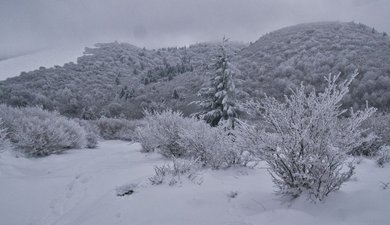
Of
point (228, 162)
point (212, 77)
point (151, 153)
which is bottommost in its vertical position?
point (151, 153)

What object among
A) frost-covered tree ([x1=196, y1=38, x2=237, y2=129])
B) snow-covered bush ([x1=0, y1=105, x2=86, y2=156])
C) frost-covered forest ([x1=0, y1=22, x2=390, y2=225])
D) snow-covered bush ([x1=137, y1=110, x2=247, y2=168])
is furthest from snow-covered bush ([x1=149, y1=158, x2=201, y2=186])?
frost-covered tree ([x1=196, y1=38, x2=237, y2=129])

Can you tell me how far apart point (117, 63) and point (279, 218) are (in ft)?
210

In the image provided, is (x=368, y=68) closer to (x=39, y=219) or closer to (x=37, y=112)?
(x=37, y=112)

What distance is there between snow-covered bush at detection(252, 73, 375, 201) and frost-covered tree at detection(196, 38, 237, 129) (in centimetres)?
1065

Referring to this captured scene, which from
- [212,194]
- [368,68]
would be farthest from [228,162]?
[368,68]

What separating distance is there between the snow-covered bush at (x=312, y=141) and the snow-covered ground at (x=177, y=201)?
27cm

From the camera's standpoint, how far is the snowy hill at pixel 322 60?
25.8 meters

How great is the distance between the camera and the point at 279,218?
3.86 metres

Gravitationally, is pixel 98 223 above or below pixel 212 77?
below

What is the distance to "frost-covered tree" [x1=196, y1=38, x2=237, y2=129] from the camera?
611 inches

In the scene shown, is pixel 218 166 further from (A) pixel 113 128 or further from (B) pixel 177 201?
(A) pixel 113 128

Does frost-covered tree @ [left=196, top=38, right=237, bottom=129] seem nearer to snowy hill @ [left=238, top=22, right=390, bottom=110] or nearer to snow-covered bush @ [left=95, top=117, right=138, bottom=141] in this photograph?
snow-covered bush @ [left=95, top=117, right=138, bottom=141]

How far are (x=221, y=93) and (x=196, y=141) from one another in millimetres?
8521

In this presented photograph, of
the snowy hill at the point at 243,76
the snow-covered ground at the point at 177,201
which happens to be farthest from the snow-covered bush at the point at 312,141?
the snowy hill at the point at 243,76
